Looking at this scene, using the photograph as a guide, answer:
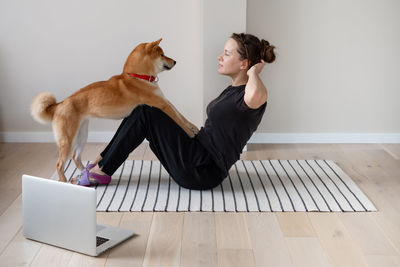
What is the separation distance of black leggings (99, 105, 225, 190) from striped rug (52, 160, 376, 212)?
0.12 metres

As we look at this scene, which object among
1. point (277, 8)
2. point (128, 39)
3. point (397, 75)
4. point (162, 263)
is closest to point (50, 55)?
point (128, 39)

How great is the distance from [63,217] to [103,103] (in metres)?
0.74

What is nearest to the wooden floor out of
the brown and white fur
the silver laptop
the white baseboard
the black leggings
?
the silver laptop

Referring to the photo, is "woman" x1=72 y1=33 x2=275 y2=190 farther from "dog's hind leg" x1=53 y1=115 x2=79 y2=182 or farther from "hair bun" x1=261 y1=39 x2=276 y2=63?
"dog's hind leg" x1=53 y1=115 x2=79 y2=182

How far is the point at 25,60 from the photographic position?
139 inches

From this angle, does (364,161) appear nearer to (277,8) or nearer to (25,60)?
(277,8)

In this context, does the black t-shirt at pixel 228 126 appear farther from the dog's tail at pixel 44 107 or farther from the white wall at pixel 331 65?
the white wall at pixel 331 65

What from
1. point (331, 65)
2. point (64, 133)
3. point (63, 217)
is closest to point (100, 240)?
point (63, 217)

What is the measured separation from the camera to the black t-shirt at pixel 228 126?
95.5 inches

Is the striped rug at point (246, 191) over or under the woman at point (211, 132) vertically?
under

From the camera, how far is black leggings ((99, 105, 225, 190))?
248cm

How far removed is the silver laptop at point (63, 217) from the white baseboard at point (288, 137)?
160cm

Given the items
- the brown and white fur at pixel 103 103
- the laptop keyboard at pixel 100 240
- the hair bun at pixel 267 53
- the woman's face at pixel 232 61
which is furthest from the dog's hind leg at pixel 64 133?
the hair bun at pixel 267 53

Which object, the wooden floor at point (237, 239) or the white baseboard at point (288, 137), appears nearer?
the wooden floor at point (237, 239)
